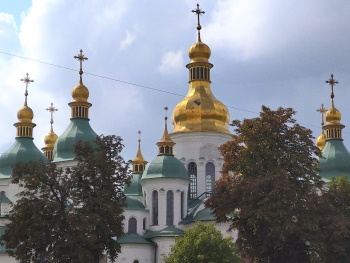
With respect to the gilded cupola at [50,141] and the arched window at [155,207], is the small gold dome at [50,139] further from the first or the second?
the arched window at [155,207]

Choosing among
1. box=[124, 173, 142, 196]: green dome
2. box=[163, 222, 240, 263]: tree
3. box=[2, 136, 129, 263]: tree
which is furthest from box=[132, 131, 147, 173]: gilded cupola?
box=[2, 136, 129, 263]: tree

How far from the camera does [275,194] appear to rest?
4469 cm

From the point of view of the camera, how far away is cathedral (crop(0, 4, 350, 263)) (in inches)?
2891

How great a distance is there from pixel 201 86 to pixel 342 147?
12.8 m

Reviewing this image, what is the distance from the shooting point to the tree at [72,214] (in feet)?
143

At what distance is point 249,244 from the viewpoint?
46.5m

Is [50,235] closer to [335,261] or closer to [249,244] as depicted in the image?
[249,244]

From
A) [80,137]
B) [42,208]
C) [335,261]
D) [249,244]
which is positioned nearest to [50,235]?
[42,208]

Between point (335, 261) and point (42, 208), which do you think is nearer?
point (42, 208)

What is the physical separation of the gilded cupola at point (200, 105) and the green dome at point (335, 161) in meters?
8.31

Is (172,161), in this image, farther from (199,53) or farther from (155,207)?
(199,53)

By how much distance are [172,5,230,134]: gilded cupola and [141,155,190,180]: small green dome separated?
4.93 meters

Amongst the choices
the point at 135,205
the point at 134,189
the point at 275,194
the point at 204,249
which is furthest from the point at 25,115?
the point at 275,194

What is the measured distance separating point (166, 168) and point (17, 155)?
39.7 feet
